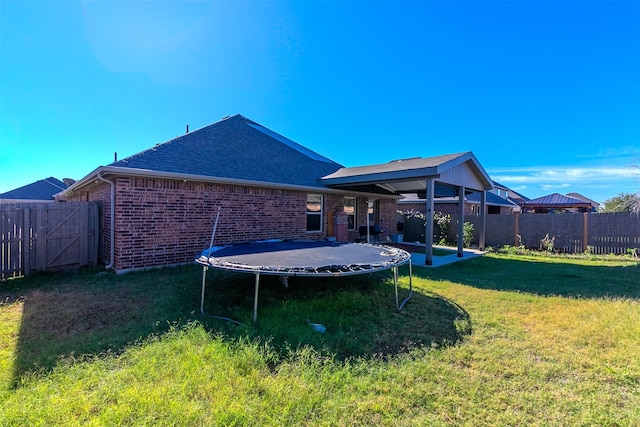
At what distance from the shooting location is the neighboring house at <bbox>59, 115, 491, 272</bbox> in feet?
21.7

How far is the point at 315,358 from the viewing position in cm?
285

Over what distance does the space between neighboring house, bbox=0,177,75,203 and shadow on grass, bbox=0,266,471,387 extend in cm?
2061

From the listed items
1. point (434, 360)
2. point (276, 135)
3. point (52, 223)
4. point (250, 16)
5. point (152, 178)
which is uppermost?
point (250, 16)

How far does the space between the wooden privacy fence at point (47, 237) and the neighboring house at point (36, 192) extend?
58.0ft

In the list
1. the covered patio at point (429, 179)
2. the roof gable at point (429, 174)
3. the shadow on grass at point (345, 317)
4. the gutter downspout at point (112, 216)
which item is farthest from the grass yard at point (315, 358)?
the roof gable at point (429, 174)

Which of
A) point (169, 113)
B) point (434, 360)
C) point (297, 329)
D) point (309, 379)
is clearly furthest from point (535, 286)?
point (169, 113)

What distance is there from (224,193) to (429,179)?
6235mm

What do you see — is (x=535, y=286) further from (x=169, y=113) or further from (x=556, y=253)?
(x=169, y=113)

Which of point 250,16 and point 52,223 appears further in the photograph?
point 250,16

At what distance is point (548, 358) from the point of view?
9.75 feet

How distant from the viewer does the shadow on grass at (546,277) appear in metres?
5.74

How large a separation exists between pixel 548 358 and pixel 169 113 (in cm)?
1431

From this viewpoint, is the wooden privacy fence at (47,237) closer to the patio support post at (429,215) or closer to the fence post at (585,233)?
the patio support post at (429,215)

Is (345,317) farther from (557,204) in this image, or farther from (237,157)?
(557,204)
